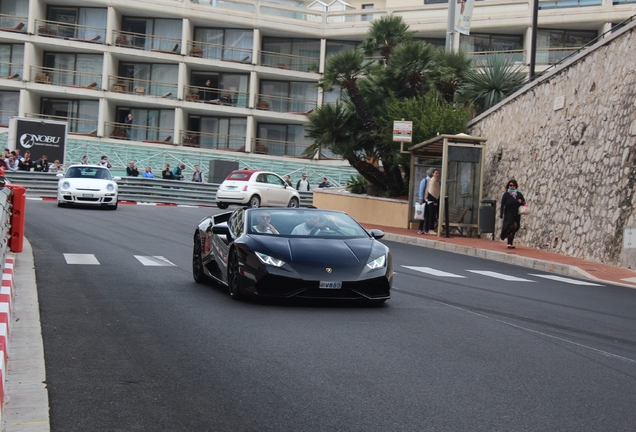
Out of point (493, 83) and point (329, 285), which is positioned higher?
point (493, 83)

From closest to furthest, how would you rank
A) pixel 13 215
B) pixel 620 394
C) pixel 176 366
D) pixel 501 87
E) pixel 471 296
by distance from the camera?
pixel 620 394 → pixel 176 366 → pixel 471 296 → pixel 13 215 → pixel 501 87

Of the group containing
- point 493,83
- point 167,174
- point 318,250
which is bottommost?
point 318,250

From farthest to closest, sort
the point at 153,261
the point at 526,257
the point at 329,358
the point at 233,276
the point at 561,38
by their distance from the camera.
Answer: the point at 561,38 < the point at 526,257 < the point at 153,261 < the point at 233,276 < the point at 329,358

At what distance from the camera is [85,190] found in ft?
99.8

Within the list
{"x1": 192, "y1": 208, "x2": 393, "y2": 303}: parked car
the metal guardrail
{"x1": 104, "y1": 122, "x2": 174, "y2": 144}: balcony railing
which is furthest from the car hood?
{"x1": 104, "y1": 122, "x2": 174, "y2": 144}: balcony railing

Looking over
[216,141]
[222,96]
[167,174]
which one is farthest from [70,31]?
[167,174]

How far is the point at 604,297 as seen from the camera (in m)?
13.8

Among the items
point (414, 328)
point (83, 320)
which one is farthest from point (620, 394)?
point (83, 320)

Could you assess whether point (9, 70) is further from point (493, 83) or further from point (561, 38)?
point (493, 83)

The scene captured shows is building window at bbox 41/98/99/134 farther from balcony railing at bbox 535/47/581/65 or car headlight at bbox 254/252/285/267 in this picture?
car headlight at bbox 254/252/285/267

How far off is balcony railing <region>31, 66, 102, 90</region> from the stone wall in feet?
113

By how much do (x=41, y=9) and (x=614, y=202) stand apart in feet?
146

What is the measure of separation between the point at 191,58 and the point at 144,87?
3770 millimetres

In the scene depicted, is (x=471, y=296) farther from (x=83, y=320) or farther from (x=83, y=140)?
(x=83, y=140)
